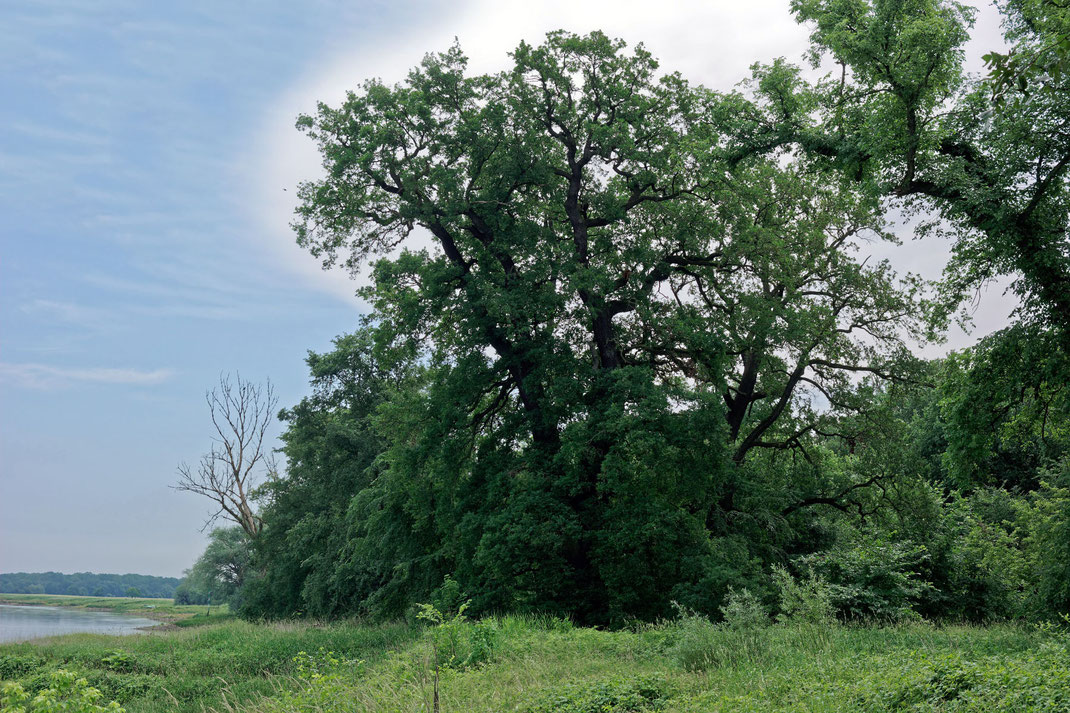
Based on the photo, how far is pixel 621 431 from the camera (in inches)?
703

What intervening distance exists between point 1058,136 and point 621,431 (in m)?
10.7

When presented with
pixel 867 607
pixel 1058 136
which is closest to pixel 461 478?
pixel 867 607

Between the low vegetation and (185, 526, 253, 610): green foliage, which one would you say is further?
(185, 526, 253, 610): green foliage

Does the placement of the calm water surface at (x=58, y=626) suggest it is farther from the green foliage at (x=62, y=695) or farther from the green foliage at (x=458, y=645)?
the green foliage at (x=62, y=695)

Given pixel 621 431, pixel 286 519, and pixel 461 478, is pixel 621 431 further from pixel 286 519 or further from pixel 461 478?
pixel 286 519

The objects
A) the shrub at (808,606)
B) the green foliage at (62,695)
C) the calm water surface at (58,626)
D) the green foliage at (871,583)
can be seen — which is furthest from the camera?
the calm water surface at (58,626)

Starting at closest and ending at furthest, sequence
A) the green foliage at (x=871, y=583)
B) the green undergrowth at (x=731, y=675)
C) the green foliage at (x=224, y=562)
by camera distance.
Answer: the green undergrowth at (x=731, y=675) → the green foliage at (x=871, y=583) → the green foliage at (x=224, y=562)

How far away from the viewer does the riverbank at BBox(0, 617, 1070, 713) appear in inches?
266

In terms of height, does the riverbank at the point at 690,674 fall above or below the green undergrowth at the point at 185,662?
above


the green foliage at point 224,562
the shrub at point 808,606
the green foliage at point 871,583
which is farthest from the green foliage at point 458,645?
the green foliage at point 224,562

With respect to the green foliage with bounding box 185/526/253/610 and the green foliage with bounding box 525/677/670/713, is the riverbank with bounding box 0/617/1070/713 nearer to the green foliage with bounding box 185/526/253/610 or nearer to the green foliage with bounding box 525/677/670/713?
the green foliage with bounding box 525/677/670/713

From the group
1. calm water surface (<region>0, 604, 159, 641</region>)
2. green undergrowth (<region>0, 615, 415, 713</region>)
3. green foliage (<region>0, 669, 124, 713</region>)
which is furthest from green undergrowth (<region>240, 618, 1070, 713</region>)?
calm water surface (<region>0, 604, 159, 641</region>)

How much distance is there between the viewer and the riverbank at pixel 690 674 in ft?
22.1

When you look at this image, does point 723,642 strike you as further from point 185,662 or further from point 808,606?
point 185,662
